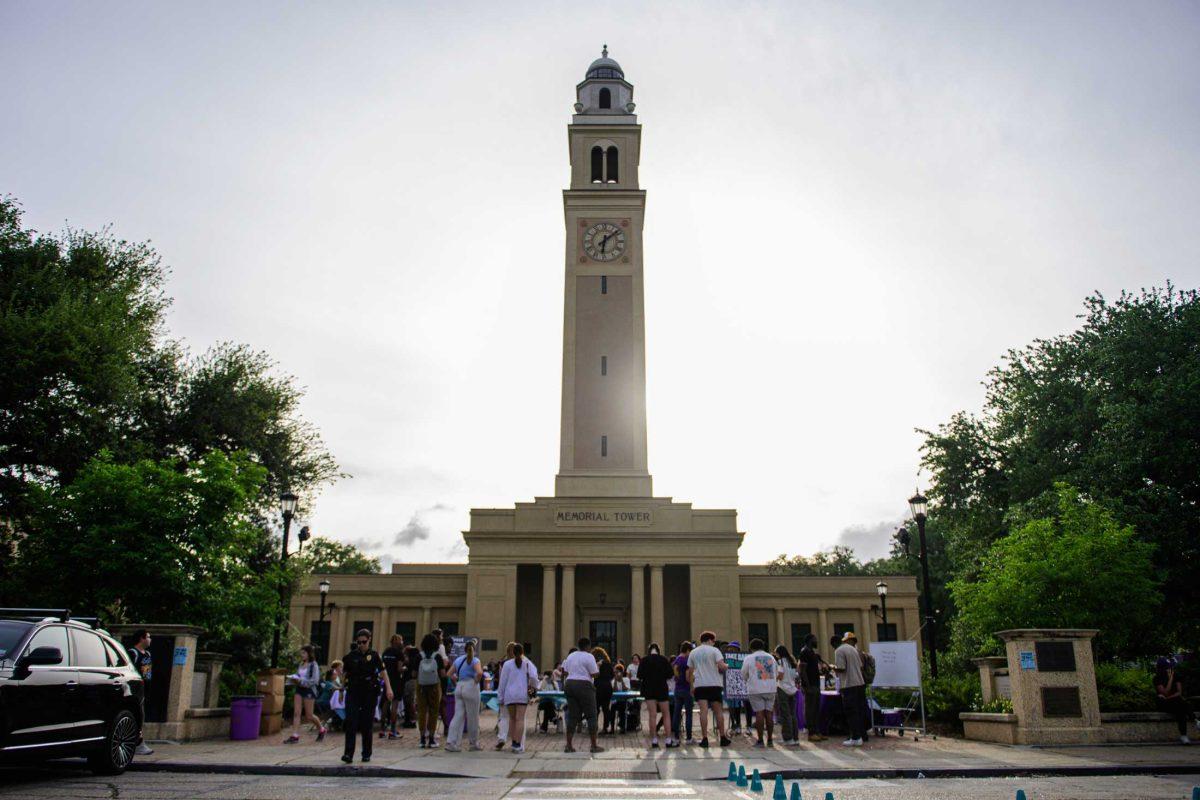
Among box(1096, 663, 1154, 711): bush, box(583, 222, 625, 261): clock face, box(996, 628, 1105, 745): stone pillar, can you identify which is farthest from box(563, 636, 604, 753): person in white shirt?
box(583, 222, 625, 261): clock face

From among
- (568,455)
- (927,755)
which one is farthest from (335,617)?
(927,755)

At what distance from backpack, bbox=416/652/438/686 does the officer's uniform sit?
3218 mm

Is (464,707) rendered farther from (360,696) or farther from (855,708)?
(855,708)

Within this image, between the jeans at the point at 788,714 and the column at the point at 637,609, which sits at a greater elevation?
the column at the point at 637,609

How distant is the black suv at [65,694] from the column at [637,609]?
28681mm

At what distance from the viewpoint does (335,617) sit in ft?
149

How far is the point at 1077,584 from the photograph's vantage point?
23.8 meters

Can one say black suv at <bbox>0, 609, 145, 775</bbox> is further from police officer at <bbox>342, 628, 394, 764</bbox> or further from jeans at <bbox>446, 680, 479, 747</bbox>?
jeans at <bbox>446, 680, 479, 747</bbox>

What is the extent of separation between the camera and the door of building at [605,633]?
41875mm

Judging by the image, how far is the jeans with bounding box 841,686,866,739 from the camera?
16719 millimetres

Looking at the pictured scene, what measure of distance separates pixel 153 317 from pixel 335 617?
64.3 ft

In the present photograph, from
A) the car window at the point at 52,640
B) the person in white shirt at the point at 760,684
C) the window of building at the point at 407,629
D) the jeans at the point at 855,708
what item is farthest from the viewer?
the window of building at the point at 407,629

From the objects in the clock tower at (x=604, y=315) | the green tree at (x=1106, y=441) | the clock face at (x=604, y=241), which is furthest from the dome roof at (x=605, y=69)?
the green tree at (x=1106, y=441)

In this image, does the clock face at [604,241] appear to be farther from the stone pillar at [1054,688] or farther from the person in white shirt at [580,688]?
the stone pillar at [1054,688]
